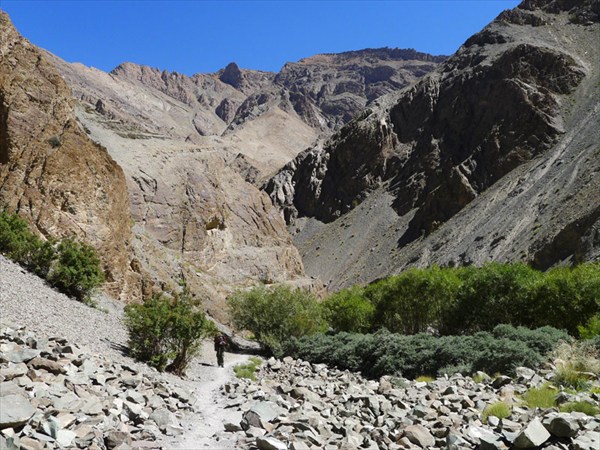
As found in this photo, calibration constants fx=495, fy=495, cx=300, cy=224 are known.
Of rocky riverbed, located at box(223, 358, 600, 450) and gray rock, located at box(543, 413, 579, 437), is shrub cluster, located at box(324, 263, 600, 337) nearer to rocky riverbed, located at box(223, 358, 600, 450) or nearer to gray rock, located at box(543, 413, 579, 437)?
rocky riverbed, located at box(223, 358, 600, 450)

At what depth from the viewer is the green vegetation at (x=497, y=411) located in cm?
1093

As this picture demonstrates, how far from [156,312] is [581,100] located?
112 meters

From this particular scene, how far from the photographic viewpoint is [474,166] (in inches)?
4424

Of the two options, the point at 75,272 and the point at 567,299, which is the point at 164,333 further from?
the point at 567,299

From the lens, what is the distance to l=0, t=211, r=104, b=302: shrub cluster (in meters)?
25.5

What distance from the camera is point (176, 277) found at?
46.0 m

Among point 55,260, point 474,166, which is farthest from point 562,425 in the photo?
point 474,166

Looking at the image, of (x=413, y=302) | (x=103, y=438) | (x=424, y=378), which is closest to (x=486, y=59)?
(x=413, y=302)

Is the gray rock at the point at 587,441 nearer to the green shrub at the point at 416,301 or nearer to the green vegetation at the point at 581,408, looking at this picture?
the green vegetation at the point at 581,408

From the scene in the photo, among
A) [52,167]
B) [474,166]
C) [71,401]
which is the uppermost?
[474,166]

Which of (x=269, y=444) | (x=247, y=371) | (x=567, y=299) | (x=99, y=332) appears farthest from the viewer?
(x=567, y=299)

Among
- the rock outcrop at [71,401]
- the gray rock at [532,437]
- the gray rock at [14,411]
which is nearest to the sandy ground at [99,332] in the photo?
the rock outcrop at [71,401]

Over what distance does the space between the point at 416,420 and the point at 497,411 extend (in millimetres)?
1815

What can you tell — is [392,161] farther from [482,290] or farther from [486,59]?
[482,290]
